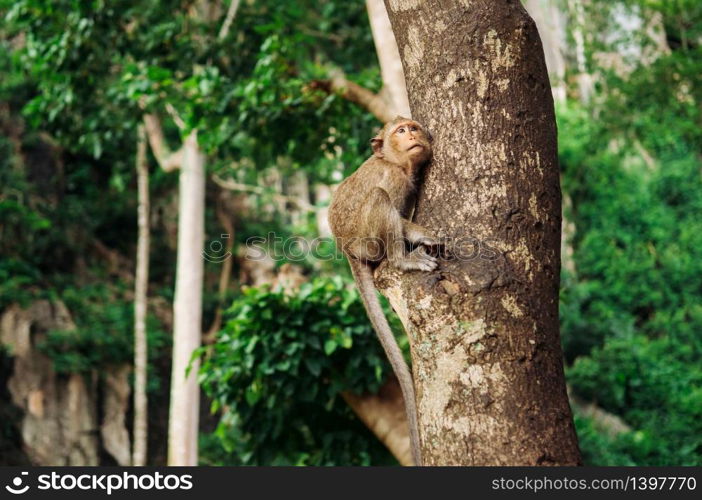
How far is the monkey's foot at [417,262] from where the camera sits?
2.41 metres

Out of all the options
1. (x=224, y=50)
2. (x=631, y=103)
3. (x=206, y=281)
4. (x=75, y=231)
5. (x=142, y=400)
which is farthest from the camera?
Result: (x=206, y=281)

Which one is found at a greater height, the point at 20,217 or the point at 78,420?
the point at 20,217

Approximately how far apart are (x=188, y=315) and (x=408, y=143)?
656 cm

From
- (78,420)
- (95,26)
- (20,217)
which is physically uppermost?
(95,26)

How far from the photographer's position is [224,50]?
8398mm

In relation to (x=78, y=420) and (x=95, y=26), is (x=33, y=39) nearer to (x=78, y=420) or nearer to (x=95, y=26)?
(x=95, y=26)

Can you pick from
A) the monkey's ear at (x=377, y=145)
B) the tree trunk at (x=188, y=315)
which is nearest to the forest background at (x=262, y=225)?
the tree trunk at (x=188, y=315)

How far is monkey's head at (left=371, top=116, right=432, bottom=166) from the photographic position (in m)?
2.78

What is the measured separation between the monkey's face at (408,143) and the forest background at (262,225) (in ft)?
6.58

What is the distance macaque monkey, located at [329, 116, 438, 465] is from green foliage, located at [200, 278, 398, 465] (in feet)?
5.35

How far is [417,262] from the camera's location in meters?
2.51

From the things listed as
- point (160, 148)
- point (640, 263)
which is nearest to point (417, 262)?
point (160, 148)

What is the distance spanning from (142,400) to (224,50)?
4866 millimetres

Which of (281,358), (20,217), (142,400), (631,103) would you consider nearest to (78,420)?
(142,400)
